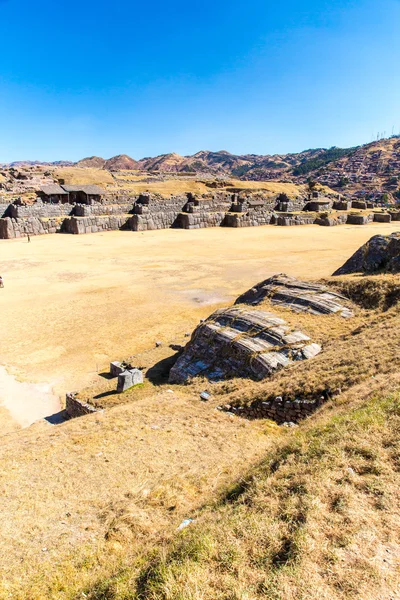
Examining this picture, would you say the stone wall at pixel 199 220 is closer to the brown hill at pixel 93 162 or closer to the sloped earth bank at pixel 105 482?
the sloped earth bank at pixel 105 482

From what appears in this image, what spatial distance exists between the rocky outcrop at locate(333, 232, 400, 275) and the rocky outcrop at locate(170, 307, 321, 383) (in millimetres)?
6550

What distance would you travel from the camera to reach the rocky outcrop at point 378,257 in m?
15.3

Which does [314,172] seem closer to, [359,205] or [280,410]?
[359,205]

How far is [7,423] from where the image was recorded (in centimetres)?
1030

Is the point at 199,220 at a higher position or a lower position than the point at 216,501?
higher

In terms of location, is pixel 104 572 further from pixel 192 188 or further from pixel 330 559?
pixel 192 188

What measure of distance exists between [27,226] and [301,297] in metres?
36.7

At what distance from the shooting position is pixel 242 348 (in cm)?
1062

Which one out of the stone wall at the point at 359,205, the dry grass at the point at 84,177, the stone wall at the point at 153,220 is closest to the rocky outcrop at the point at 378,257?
the stone wall at the point at 153,220

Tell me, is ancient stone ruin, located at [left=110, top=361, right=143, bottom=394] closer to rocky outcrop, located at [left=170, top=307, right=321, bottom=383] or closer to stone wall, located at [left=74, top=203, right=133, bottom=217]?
rocky outcrop, located at [left=170, top=307, right=321, bottom=383]

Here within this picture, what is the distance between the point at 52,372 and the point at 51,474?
261 inches

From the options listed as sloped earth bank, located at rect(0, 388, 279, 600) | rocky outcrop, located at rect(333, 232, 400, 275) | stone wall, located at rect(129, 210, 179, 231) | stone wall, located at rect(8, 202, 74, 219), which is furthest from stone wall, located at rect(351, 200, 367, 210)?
sloped earth bank, located at rect(0, 388, 279, 600)

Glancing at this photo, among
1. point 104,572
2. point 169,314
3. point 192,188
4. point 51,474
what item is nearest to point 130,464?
point 51,474

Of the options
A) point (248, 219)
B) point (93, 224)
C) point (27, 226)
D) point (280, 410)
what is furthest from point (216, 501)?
point (248, 219)
